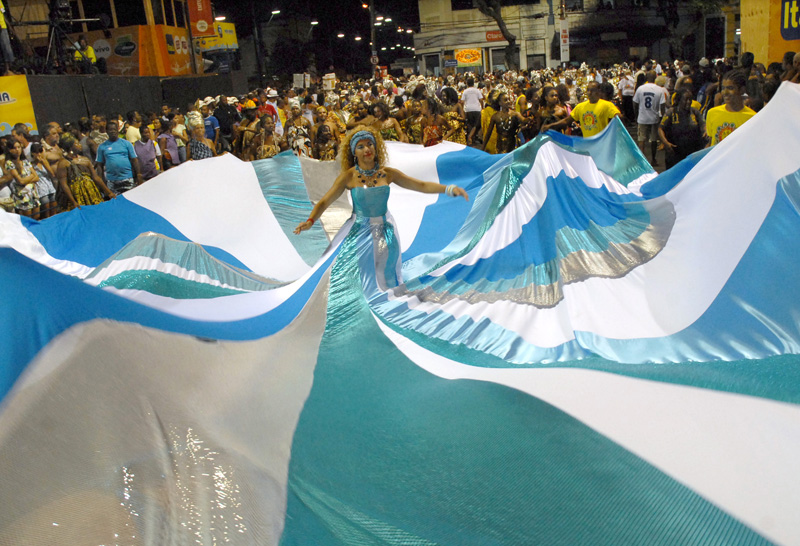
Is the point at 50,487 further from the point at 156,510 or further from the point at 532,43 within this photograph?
the point at 532,43

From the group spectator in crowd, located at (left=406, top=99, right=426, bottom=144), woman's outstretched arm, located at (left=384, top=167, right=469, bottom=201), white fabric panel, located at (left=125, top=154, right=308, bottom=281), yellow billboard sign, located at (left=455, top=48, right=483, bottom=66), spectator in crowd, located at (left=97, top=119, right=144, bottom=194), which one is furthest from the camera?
yellow billboard sign, located at (left=455, top=48, right=483, bottom=66)

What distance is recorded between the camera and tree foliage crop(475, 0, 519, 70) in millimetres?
44781

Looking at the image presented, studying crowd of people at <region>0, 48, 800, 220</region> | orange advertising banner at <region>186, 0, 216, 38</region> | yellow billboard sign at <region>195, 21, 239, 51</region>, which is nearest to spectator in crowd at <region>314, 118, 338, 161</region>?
crowd of people at <region>0, 48, 800, 220</region>

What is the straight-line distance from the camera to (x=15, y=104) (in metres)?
12.4

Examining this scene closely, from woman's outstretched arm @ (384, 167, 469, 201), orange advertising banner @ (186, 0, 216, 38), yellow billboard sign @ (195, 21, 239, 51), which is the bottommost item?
woman's outstretched arm @ (384, 167, 469, 201)

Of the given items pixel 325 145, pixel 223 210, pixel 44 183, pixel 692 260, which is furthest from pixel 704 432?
pixel 44 183

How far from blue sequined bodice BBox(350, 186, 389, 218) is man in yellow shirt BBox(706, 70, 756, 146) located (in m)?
2.98

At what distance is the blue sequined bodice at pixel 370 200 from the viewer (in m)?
4.80

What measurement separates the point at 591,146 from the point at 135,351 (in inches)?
248

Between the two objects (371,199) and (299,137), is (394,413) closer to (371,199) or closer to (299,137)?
(371,199)

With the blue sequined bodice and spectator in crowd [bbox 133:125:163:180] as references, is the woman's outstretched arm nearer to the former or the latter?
the blue sequined bodice

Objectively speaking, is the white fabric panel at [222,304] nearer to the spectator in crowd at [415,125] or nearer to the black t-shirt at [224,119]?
the spectator in crowd at [415,125]

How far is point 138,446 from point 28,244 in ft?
15.6

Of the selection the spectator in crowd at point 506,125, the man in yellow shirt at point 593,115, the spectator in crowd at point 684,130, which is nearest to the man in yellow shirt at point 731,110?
the spectator in crowd at point 684,130
